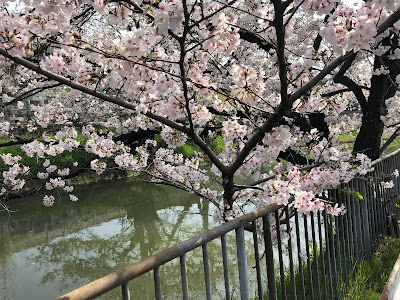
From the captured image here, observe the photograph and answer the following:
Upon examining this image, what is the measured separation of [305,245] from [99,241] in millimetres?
5033

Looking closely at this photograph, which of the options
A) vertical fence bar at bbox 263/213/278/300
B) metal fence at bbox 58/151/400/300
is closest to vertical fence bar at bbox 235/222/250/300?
metal fence at bbox 58/151/400/300

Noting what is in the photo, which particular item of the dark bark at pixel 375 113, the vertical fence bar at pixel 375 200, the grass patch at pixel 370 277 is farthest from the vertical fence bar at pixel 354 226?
the dark bark at pixel 375 113

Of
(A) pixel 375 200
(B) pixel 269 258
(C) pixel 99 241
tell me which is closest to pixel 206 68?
(B) pixel 269 258

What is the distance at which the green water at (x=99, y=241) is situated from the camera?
16.8ft

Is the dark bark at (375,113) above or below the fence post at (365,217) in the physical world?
above

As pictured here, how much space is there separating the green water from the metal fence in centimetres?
101

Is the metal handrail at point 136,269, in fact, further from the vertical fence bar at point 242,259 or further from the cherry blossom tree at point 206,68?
the cherry blossom tree at point 206,68

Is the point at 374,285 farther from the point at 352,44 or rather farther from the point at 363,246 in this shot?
the point at 352,44

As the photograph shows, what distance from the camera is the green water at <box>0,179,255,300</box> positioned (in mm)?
5125

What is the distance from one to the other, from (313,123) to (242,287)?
11.7ft

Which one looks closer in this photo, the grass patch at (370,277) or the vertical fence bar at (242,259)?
the vertical fence bar at (242,259)

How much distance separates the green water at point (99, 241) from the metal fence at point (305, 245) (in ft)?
3.32

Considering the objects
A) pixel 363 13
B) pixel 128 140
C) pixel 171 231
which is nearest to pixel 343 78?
pixel 363 13

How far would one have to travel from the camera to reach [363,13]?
1.78 metres
